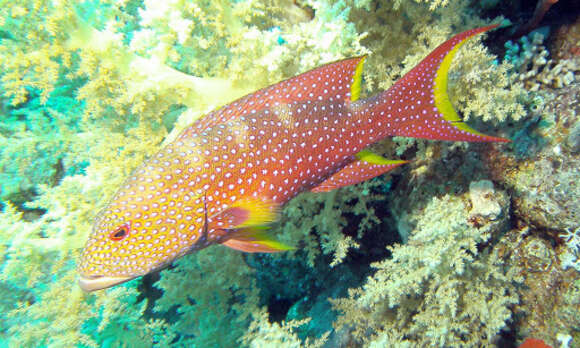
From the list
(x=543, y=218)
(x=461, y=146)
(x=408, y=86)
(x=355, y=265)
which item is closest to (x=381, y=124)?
(x=408, y=86)

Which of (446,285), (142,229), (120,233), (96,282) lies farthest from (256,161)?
(446,285)

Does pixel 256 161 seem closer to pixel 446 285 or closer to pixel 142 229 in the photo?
pixel 142 229

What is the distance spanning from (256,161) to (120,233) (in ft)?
3.73

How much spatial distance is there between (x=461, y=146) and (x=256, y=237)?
2.34 metres

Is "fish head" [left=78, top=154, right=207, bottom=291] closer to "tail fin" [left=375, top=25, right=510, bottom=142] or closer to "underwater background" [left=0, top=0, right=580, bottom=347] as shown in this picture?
"underwater background" [left=0, top=0, right=580, bottom=347]

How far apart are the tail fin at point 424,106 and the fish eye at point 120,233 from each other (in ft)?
7.31

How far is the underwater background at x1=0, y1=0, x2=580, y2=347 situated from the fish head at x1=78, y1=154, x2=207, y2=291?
923 millimetres

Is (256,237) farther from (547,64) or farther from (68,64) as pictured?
(547,64)

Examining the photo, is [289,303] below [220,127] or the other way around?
below

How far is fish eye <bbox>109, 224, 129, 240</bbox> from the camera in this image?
7.31 feet

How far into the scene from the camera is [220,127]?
252 centimetres

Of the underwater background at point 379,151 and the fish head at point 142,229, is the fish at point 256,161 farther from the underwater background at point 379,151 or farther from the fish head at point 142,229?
the underwater background at point 379,151

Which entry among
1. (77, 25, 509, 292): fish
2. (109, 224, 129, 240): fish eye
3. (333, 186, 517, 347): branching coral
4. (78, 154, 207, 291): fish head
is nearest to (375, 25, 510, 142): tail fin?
(77, 25, 509, 292): fish

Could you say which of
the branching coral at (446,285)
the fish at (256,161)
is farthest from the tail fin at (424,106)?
the branching coral at (446,285)
